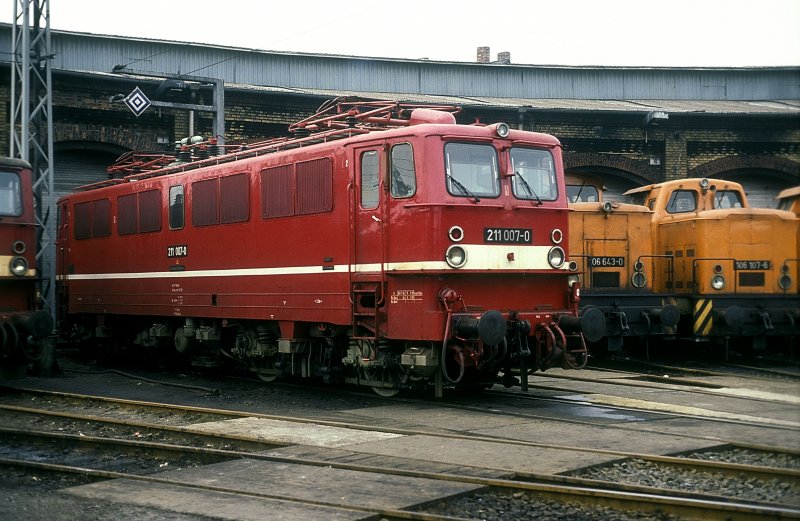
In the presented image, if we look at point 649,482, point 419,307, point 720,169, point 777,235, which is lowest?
point 649,482

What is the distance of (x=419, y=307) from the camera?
11.3 meters

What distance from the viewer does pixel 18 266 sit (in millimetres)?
13938

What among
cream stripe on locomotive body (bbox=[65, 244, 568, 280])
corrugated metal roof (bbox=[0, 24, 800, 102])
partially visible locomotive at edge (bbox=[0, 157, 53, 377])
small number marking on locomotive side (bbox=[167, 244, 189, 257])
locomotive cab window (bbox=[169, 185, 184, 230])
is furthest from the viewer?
corrugated metal roof (bbox=[0, 24, 800, 102])

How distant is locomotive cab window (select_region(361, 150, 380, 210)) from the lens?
39.0 ft

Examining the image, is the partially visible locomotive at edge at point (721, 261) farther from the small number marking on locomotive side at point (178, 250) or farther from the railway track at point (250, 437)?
the small number marking on locomotive side at point (178, 250)

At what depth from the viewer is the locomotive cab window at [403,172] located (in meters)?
11.5

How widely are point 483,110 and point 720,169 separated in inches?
261

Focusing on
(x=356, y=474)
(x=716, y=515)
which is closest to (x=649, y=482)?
(x=716, y=515)

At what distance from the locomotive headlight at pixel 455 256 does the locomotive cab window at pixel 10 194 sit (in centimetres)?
698

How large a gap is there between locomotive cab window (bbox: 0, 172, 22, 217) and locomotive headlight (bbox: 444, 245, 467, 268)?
22.9 ft

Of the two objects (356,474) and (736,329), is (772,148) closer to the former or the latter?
(736,329)

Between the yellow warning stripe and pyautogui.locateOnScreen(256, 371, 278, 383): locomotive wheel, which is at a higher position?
the yellow warning stripe

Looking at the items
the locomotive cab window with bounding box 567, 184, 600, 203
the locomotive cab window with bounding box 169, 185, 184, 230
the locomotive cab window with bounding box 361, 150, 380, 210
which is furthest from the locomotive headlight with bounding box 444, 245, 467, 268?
the locomotive cab window with bounding box 567, 184, 600, 203

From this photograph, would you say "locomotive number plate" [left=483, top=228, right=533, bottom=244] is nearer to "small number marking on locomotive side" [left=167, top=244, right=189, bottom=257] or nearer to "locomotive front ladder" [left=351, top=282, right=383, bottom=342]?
"locomotive front ladder" [left=351, top=282, right=383, bottom=342]
